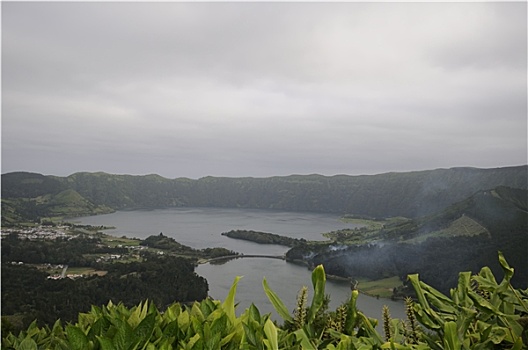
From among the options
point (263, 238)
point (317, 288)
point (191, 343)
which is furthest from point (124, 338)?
point (263, 238)

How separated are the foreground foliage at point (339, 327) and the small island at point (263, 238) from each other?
71091 mm

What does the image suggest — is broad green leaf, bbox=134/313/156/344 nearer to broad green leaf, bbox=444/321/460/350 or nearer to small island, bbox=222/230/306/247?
broad green leaf, bbox=444/321/460/350

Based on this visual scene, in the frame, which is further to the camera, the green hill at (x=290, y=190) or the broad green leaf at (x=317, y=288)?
the green hill at (x=290, y=190)

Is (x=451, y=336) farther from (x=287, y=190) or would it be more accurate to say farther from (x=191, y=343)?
(x=287, y=190)

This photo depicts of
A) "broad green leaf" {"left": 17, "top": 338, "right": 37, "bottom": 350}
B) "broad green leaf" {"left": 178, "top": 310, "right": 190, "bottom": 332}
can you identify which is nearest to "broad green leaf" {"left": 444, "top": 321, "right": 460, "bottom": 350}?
"broad green leaf" {"left": 178, "top": 310, "right": 190, "bottom": 332}

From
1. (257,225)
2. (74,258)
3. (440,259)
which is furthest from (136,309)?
(257,225)

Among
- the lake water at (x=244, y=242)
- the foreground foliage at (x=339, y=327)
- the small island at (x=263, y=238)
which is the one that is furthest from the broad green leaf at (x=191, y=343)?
the small island at (x=263, y=238)

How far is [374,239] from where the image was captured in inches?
2891

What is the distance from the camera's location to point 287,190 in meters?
149

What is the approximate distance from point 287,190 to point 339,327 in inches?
5820

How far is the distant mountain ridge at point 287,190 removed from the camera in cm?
11031

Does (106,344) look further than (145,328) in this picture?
No

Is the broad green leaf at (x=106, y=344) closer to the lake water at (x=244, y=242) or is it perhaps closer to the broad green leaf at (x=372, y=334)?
the broad green leaf at (x=372, y=334)

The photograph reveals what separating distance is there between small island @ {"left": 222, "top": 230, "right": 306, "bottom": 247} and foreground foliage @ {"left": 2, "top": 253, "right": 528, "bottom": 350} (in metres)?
71.1
